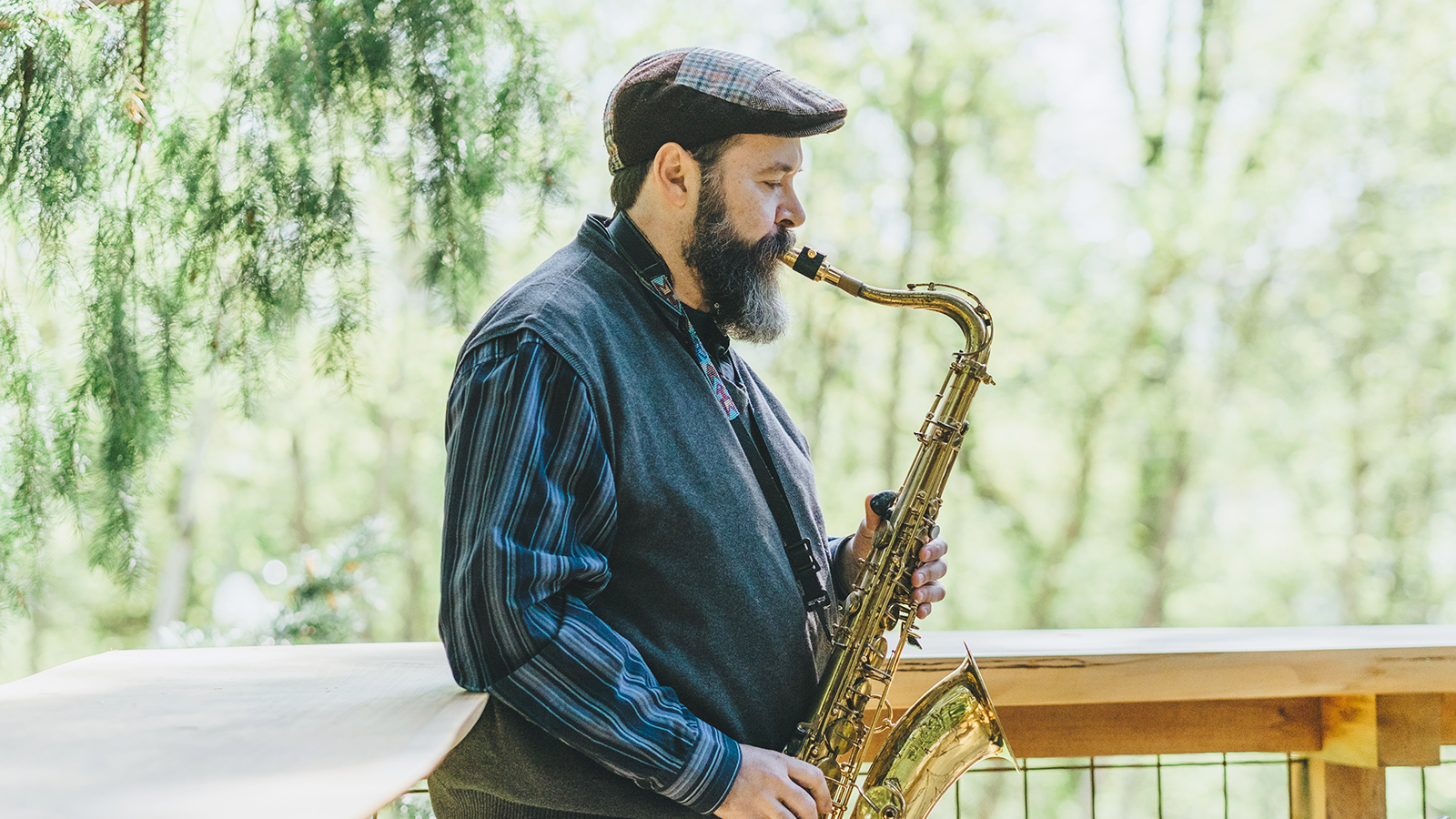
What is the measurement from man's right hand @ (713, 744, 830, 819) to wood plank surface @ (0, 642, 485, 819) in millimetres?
355

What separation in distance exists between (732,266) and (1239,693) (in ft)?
3.47

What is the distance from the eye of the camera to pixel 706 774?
128cm

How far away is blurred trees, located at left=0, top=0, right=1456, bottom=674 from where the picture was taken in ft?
31.3

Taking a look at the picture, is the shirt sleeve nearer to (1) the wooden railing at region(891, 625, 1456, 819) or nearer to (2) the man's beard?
(2) the man's beard

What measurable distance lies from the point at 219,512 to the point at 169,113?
1094 centimetres

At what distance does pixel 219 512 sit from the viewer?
1196 centimetres

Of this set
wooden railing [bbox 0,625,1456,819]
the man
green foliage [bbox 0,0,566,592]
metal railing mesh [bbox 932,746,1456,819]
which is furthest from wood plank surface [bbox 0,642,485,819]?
metal railing mesh [bbox 932,746,1456,819]

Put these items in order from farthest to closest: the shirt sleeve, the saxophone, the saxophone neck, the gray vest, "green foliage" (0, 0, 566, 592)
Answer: "green foliage" (0, 0, 566, 592) < the saxophone neck < the saxophone < the gray vest < the shirt sleeve

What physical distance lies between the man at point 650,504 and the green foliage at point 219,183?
0.92 metres

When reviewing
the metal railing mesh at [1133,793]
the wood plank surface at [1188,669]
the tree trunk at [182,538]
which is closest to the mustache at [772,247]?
the wood plank surface at [1188,669]

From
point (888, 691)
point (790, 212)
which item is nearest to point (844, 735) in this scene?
point (888, 691)

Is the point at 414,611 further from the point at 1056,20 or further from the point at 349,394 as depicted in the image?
the point at 349,394

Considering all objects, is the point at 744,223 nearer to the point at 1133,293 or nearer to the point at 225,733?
the point at 225,733

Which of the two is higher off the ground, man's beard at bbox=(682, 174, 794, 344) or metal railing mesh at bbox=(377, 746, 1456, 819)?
man's beard at bbox=(682, 174, 794, 344)
